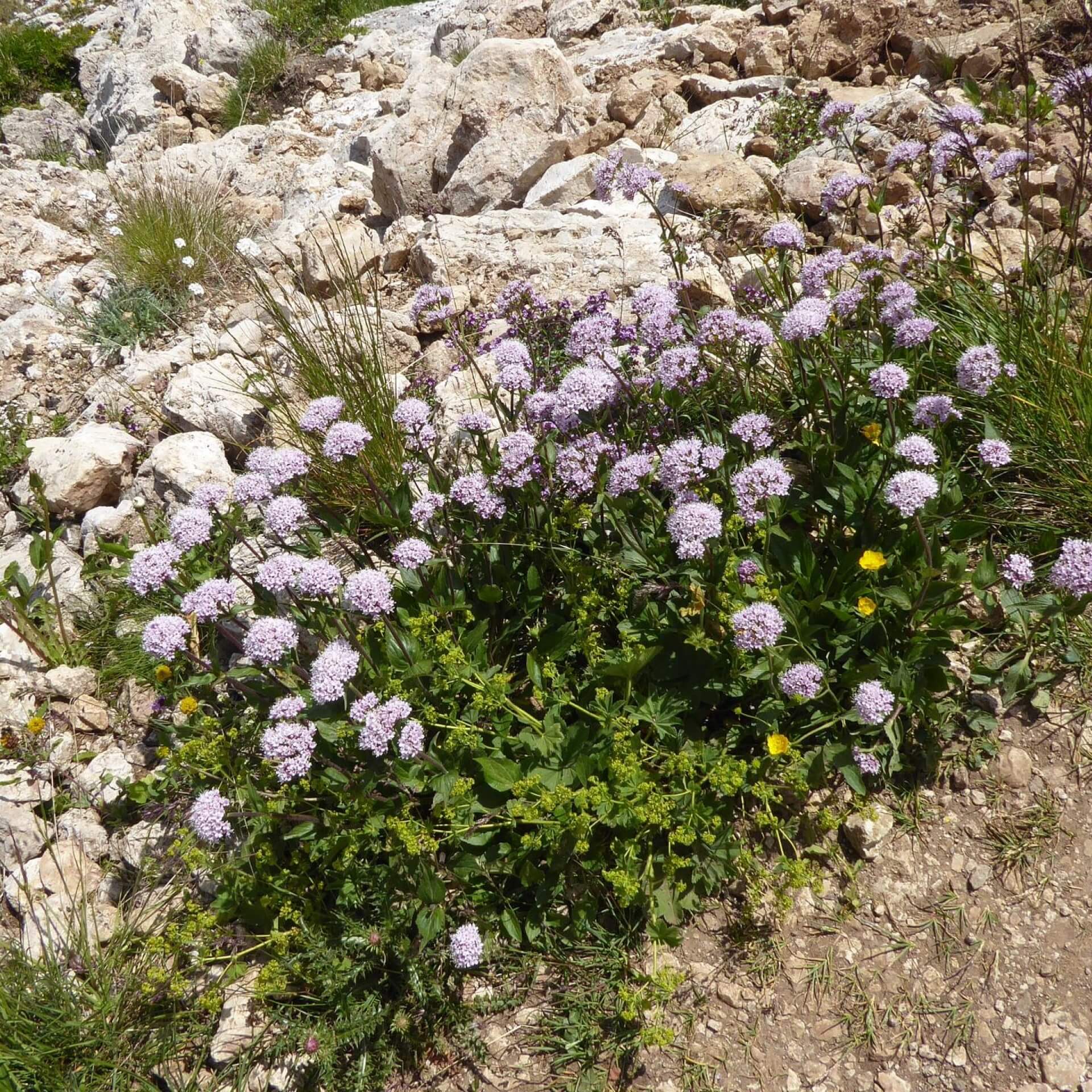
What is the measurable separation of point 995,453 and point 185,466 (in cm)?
462

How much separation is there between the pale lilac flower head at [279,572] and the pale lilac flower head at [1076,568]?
2914mm

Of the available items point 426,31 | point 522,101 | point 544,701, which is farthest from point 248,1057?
point 426,31

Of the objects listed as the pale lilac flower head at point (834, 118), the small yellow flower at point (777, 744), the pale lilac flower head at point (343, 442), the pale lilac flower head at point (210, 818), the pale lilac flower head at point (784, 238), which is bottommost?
the small yellow flower at point (777, 744)

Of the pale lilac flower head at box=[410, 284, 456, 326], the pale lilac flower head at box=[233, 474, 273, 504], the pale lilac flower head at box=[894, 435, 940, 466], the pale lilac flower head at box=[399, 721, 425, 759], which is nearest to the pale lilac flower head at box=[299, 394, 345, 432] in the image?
the pale lilac flower head at box=[233, 474, 273, 504]

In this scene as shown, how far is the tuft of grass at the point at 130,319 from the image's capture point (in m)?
7.25

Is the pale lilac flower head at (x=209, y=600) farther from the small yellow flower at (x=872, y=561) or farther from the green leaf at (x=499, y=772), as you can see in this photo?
the small yellow flower at (x=872, y=561)

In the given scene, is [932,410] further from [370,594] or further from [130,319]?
[130,319]

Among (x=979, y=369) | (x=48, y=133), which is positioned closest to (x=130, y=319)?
(x=979, y=369)

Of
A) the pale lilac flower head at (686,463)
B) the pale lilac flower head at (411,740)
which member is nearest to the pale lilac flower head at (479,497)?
the pale lilac flower head at (686,463)

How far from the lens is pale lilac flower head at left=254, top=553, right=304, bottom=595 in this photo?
3.12m

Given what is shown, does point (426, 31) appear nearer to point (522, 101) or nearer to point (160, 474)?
point (522, 101)

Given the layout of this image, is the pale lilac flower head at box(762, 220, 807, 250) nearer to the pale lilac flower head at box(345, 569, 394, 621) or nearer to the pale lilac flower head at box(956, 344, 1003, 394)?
the pale lilac flower head at box(956, 344, 1003, 394)

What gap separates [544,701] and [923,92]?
19.8 ft

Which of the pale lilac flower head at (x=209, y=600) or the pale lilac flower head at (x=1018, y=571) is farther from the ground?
the pale lilac flower head at (x=209, y=600)
